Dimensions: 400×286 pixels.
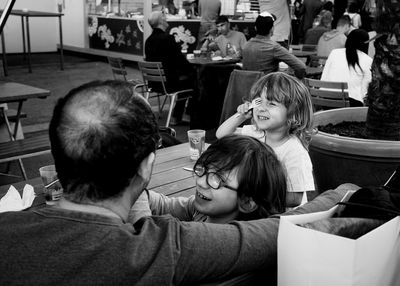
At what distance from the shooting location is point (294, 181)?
230 centimetres

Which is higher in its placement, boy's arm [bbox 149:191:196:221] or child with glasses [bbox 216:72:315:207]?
child with glasses [bbox 216:72:315:207]

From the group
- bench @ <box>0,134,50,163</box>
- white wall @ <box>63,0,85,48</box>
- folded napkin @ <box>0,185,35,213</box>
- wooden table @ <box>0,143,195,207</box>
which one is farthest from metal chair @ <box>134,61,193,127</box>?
white wall @ <box>63,0,85,48</box>

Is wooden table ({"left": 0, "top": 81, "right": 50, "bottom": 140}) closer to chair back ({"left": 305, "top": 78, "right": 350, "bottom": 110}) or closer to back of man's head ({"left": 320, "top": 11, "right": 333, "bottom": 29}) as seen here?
chair back ({"left": 305, "top": 78, "right": 350, "bottom": 110})

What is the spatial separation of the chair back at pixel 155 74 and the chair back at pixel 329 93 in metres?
2.05

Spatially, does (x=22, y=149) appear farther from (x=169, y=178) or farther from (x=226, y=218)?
(x=226, y=218)

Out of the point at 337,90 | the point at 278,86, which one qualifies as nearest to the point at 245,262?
the point at 278,86

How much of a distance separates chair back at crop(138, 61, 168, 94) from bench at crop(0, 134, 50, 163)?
2422mm

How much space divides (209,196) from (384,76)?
183 cm

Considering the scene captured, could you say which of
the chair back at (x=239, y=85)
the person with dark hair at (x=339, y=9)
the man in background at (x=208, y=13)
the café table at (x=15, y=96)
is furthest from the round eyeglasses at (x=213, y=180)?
the person with dark hair at (x=339, y=9)

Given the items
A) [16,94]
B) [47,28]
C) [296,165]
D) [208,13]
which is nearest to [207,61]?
[16,94]

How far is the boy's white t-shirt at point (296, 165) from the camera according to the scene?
229cm

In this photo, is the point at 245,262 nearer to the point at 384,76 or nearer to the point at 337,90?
the point at 384,76

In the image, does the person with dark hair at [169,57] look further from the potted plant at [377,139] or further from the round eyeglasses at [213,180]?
the round eyeglasses at [213,180]

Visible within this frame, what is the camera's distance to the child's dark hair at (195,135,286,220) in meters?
1.60
